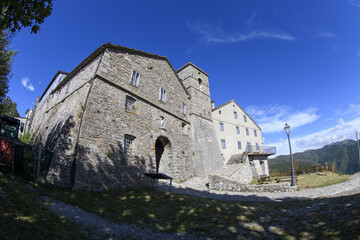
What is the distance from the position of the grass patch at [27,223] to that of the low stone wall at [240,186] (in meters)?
12.3

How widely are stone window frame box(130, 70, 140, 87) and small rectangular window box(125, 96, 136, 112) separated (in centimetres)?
135

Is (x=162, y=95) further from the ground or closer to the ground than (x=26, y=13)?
further from the ground

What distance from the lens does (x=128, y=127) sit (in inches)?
522

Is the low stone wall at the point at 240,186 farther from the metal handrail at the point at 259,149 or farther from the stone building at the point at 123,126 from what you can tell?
the metal handrail at the point at 259,149

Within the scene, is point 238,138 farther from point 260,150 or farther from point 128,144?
point 128,144

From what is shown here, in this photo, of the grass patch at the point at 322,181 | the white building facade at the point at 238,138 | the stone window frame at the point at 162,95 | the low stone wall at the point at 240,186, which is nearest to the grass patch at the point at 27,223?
the low stone wall at the point at 240,186

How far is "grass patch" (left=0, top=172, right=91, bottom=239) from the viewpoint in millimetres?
3787

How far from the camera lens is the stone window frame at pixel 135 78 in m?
15.1

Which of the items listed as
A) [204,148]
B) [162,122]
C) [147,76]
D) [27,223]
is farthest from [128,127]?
[204,148]

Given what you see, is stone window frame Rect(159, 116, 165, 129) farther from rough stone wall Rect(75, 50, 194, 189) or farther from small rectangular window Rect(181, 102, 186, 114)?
small rectangular window Rect(181, 102, 186, 114)

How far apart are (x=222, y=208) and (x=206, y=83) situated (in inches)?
803

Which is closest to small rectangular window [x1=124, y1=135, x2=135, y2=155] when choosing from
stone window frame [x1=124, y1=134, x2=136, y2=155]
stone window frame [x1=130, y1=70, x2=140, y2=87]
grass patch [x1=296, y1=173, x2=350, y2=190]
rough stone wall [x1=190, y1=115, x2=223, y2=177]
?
stone window frame [x1=124, y1=134, x2=136, y2=155]

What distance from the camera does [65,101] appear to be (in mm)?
14906

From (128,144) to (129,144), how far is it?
0.31 feet
